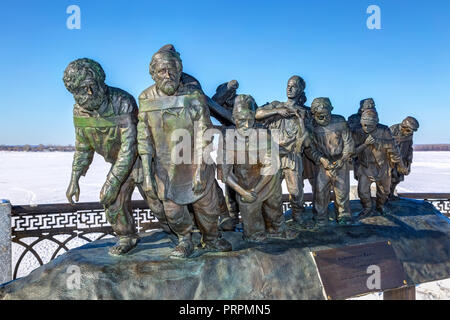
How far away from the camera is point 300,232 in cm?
466

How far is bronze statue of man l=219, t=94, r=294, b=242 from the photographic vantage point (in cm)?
404

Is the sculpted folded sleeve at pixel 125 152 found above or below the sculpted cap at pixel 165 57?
below

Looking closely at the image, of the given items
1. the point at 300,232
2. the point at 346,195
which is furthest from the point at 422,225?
the point at 300,232

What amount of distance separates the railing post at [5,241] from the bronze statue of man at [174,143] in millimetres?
2882

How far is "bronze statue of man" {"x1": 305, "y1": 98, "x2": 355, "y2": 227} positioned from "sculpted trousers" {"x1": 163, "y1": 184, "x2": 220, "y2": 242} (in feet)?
5.76

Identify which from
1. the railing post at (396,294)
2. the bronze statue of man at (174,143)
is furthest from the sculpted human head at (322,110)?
the railing post at (396,294)

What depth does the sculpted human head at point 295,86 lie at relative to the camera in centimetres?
483

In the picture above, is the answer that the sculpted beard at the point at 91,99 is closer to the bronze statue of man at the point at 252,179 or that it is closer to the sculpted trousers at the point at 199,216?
Result: the sculpted trousers at the point at 199,216

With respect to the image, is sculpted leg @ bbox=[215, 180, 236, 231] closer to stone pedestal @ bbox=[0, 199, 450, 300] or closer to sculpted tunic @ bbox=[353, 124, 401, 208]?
stone pedestal @ bbox=[0, 199, 450, 300]

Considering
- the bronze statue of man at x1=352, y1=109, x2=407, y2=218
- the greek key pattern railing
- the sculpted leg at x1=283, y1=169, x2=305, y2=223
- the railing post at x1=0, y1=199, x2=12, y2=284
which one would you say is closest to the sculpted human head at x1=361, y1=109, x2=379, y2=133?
the bronze statue of man at x1=352, y1=109, x2=407, y2=218

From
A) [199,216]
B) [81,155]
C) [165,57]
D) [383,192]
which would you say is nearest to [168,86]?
[165,57]

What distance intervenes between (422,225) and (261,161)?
9.10ft

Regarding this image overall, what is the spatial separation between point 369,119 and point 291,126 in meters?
1.14
